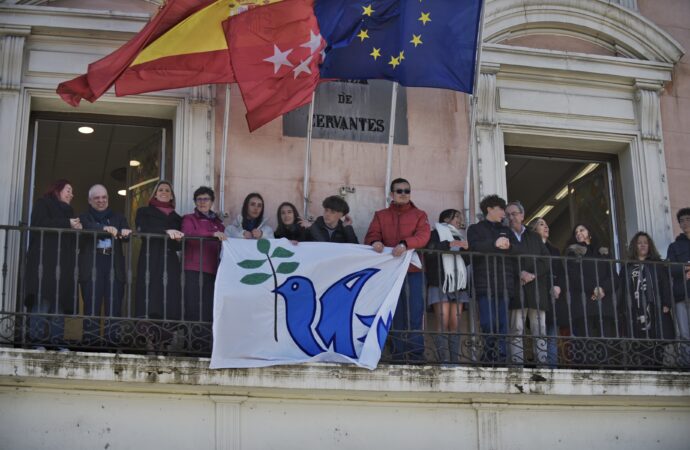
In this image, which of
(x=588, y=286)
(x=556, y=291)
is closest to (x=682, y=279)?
(x=588, y=286)

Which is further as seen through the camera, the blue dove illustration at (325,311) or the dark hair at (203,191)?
the dark hair at (203,191)

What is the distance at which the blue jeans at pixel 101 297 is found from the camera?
36.5 feet

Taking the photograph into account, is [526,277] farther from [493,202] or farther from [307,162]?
[307,162]

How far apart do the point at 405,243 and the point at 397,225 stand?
1.06 ft

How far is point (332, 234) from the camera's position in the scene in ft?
39.4

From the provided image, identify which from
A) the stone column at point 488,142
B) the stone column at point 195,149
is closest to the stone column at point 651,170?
the stone column at point 488,142

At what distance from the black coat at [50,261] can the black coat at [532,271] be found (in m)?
3.71

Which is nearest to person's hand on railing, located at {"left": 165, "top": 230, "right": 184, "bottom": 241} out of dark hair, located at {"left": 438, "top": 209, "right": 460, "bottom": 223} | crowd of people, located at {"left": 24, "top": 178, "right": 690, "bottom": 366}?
crowd of people, located at {"left": 24, "top": 178, "right": 690, "bottom": 366}

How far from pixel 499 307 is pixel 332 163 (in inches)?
86.0

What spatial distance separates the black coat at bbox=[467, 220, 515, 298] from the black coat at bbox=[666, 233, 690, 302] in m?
1.56

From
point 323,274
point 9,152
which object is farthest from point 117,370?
point 9,152

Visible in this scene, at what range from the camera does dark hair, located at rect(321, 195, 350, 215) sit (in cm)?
1200

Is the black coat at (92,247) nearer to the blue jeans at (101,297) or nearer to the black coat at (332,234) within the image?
the blue jeans at (101,297)

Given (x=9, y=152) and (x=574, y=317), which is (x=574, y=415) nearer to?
(x=574, y=317)
